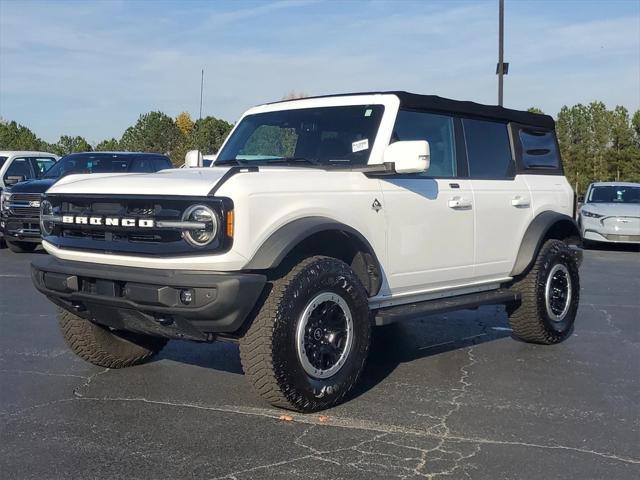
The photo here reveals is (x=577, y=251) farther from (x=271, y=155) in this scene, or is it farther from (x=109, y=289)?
(x=109, y=289)

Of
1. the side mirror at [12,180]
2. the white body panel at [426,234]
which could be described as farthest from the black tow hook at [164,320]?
the side mirror at [12,180]

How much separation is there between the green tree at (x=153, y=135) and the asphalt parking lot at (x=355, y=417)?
51791mm

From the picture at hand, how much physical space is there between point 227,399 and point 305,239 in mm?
1182

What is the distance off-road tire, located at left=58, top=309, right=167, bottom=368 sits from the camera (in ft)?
18.0

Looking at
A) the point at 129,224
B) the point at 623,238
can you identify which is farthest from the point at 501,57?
the point at 129,224

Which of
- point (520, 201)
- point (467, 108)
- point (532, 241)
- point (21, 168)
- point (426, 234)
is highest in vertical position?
point (467, 108)

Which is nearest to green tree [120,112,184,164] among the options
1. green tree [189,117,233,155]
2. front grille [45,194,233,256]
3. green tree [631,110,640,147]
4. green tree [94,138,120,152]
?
green tree [94,138,120,152]

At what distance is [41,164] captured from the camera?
16.2m

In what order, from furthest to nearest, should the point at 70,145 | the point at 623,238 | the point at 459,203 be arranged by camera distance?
the point at 70,145, the point at 623,238, the point at 459,203

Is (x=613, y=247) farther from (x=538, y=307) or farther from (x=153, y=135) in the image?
(x=153, y=135)

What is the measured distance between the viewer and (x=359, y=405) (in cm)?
496

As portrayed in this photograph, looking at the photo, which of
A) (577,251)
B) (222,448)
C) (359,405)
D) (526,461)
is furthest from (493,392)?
(577,251)

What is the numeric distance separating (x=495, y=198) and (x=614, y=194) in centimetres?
1271

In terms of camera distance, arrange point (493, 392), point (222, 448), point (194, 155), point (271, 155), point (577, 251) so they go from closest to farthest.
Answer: point (222, 448)
point (493, 392)
point (271, 155)
point (194, 155)
point (577, 251)
